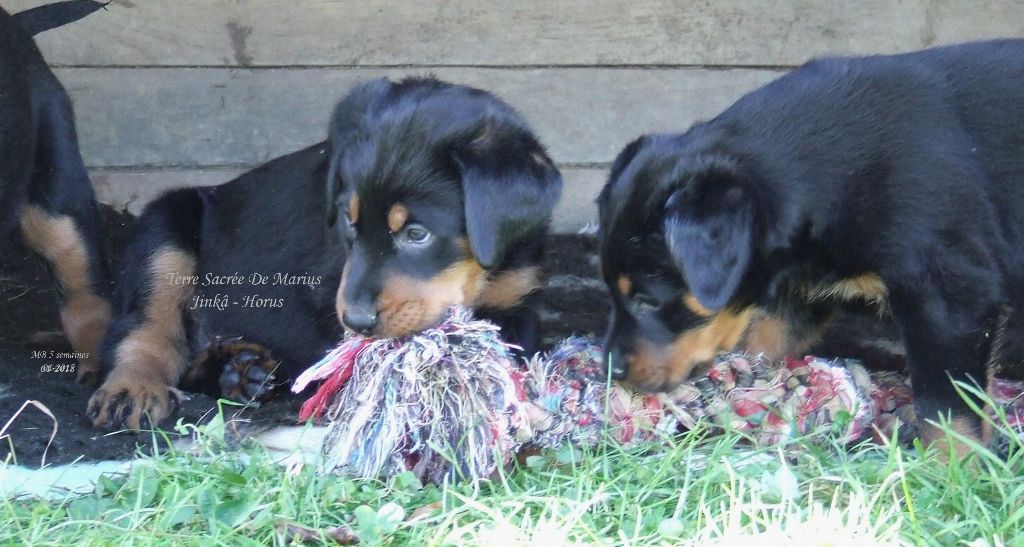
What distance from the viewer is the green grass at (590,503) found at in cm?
208

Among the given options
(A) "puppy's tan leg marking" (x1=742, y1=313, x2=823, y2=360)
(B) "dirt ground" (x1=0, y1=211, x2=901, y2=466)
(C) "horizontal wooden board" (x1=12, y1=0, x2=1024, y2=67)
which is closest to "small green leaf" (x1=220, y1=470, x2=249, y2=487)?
(B) "dirt ground" (x1=0, y1=211, x2=901, y2=466)

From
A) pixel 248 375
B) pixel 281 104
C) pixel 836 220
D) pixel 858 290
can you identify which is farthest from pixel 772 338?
pixel 281 104

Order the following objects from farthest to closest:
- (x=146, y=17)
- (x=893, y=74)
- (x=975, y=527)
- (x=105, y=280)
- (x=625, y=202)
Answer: (x=146, y=17)
(x=105, y=280)
(x=893, y=74)
(x=625, y=202)
(x=975, y=527)

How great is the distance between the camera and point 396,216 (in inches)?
102

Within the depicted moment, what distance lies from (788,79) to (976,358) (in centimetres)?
87

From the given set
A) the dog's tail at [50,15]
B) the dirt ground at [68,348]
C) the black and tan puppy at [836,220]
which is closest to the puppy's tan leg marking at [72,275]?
the dirt ground at [68,348]

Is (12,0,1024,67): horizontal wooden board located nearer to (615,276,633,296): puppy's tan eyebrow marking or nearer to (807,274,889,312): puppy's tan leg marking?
(807,274,889,312): puppy's tan leg marking

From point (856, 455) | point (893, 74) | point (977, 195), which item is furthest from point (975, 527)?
point (893, 74)

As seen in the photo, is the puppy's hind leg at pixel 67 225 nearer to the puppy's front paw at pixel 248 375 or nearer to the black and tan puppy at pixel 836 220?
the puppy's front paw at pixel 248 375

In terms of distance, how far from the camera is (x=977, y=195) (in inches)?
106

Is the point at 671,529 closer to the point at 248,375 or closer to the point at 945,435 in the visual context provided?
the point at 945,435

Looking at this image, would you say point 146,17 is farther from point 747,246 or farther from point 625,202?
point 747,246

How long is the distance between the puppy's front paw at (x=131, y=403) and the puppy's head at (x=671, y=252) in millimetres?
1252

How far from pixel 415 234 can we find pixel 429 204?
81 millimetres
